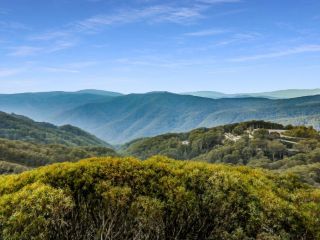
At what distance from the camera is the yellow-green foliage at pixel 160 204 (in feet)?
50.4

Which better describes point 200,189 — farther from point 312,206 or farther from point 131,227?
point 312,206

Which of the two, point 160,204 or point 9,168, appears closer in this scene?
point 160,204

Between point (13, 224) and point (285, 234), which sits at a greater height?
point (13, 224)

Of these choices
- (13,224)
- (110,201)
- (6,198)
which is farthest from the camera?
Result: (110,201)

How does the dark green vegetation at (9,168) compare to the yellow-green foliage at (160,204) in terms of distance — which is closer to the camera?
the yellow-green foliage at (160,204)

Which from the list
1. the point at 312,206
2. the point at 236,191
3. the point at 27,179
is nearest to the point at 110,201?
the point at 27,179

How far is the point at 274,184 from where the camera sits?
18.4m

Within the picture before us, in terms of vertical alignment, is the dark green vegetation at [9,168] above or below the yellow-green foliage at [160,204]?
below

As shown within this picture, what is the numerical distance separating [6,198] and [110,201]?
4.04 metres

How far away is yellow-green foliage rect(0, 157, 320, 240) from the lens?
15.4 metres

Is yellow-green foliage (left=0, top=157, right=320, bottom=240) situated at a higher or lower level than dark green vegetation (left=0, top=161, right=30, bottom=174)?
higher

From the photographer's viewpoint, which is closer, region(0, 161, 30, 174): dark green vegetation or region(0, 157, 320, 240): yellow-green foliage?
region(0, 157, 320, 240): yellow-green foliage

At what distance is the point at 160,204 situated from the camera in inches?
617

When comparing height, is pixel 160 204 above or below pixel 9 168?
above
